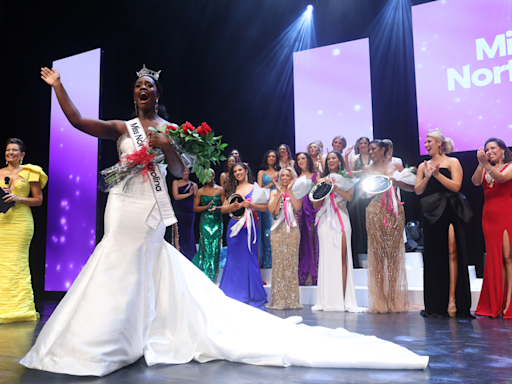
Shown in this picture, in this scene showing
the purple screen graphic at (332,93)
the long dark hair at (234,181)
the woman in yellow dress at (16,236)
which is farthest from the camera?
the purple screen graphic at (332,93)

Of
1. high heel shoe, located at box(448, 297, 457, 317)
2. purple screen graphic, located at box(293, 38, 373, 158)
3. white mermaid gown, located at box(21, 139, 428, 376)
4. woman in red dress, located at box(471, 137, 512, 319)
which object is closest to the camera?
white mermaid gown, located at box(21, 139, 428, 376)

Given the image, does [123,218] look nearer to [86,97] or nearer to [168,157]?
[168,157]

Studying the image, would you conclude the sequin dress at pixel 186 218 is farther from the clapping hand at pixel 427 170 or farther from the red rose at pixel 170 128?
the red rose at pixel 170 128

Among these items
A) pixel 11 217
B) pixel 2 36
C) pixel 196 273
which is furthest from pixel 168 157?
pixel 2 36

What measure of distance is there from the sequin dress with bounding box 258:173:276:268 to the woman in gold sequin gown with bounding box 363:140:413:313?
1973 millimetres

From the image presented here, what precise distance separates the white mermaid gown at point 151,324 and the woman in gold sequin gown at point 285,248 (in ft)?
8.56

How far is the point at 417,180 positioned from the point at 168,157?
301 cm

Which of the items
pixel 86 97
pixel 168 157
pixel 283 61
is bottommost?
pixel 168 157

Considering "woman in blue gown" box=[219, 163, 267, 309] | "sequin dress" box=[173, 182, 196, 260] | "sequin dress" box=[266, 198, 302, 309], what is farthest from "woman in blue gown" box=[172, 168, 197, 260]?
"sequin dress" box=[266, 198, 302, 309]

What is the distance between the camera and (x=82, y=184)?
6871mm

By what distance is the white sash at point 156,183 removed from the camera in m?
2.45

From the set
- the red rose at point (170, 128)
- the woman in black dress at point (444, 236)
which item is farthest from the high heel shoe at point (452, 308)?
the red rose at point (170, 128)

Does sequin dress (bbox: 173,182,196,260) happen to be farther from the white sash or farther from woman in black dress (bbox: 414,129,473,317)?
the white sash

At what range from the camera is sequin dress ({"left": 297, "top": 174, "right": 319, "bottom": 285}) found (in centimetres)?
600
